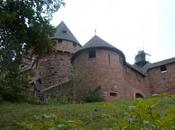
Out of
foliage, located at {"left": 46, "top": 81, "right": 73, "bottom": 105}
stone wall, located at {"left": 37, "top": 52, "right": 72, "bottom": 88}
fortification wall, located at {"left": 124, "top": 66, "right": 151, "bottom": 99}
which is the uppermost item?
stone wall, located at {"left": 37, "top": 52, "right": 72, "bottom": 88}

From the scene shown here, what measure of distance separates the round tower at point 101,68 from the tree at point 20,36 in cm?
1286

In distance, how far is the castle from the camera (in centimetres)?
2933

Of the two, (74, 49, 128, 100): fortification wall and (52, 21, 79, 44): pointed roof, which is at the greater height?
(52, 21, 79, 44): pointed roof

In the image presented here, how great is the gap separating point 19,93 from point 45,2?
623 centimetres

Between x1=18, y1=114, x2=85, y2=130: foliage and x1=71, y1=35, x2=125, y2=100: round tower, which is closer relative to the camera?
x1=18, y1=114, x2=85, y2=130: foliage

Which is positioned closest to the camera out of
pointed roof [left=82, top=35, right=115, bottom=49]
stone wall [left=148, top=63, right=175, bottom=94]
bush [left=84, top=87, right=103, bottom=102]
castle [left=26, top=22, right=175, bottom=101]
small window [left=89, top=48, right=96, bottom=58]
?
bush [left=84, top=87, right=103, bottom=102]

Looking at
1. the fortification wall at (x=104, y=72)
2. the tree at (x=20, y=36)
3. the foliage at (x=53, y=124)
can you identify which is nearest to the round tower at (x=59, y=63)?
the fortification wall at (x=104, y=72)

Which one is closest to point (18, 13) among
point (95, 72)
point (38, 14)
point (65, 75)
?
point (38, 14)

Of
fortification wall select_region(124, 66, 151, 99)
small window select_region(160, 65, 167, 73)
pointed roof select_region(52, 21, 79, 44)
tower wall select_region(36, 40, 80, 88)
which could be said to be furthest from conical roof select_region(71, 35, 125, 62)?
small window select_region(160, 65, 167, 73)

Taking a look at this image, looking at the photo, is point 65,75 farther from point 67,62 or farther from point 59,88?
point 59,88

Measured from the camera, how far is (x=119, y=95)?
29.6 metres

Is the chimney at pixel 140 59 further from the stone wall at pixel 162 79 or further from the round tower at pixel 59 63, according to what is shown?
the round tower at pixel 59 63

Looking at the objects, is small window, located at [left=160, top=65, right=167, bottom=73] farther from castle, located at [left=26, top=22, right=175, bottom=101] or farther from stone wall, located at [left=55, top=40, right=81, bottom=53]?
stone wall, located at [left=55, top=40, right=81, bottom=53]

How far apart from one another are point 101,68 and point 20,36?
15393 millimetres
